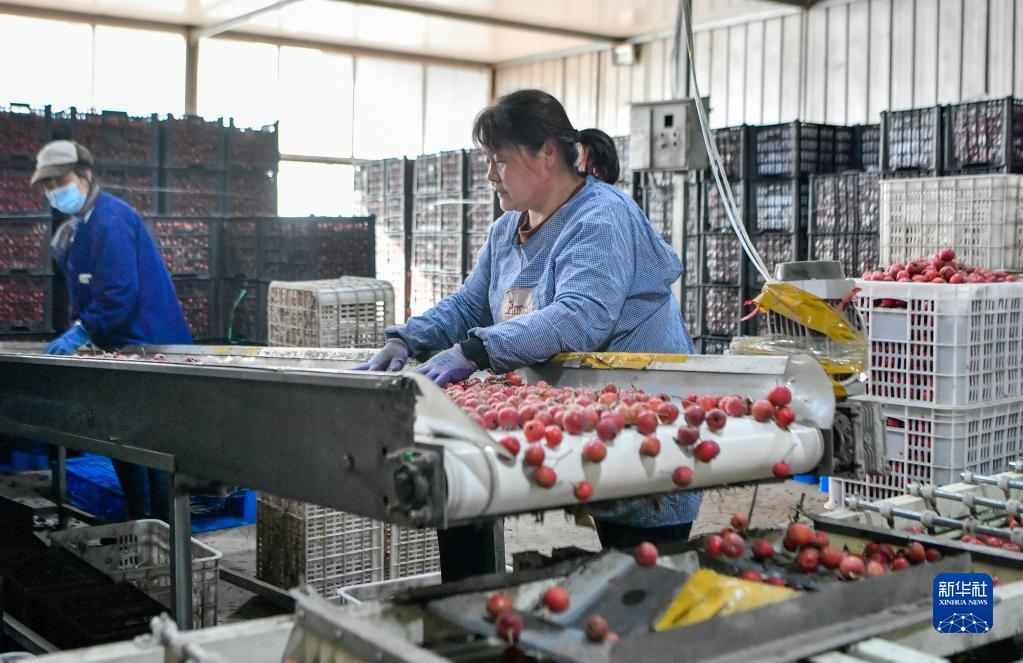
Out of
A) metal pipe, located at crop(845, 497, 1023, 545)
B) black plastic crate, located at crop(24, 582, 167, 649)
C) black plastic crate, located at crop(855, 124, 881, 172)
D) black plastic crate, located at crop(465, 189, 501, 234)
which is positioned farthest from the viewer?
black plastic crate, located at crop(465, 189, 501, 234)

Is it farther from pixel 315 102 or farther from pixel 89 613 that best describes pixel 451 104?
pixel 89 613

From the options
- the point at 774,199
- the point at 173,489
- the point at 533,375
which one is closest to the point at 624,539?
the point at 533,375

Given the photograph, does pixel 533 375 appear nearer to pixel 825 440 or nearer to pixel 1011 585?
pixel 825 440

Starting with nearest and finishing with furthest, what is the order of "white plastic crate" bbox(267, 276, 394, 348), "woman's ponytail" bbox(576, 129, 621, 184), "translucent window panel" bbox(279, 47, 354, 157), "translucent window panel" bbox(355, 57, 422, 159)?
"woman's ponytail" bbox(576, 129, 621, 184), "white plastic crate" bbox(267, 276, 394, 348), "translucent window panel" bbox(279, 47, 354, 157), "translucent window panel" bbox(355, 57, 422, 159)

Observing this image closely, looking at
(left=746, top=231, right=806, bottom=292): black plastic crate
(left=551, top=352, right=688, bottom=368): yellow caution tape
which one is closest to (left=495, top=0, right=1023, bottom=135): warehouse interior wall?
(left=746, top=231, right=806, bottom=292): black plastic crate

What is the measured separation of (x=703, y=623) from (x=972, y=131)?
6.58 meters

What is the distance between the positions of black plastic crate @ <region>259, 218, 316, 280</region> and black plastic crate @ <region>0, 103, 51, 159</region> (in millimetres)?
1580

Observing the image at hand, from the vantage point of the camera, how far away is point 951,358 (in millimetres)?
4516

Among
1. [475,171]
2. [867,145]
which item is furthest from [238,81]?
[867,145]

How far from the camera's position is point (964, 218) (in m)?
6.00

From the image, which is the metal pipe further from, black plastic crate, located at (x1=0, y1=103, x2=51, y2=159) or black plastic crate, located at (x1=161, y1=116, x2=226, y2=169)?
black plastic crate, located at (x1=161, y1=116, x2=226, y2=169)

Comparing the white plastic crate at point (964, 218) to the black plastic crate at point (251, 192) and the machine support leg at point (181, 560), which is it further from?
the machine support leg at point (181, 560)

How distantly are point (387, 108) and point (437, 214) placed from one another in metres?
4.10

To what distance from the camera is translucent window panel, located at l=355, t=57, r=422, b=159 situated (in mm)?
14156
